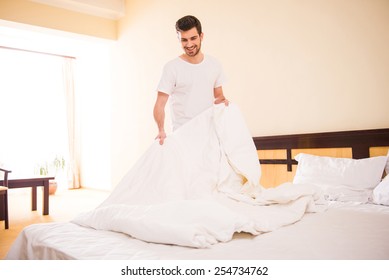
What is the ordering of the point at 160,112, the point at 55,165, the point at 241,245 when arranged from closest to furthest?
the point at 241,245
the point at 160,112
the point at 55,165

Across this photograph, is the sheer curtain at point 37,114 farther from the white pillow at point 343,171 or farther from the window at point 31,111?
the white pillow at point 343,171

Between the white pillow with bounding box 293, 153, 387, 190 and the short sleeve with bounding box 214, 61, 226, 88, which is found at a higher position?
the short sleeve with bounding box 214, 61, 226, 88

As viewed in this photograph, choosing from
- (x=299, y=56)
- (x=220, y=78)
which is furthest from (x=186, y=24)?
(x=299, y=56)

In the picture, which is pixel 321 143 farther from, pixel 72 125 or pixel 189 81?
pixel 72 125

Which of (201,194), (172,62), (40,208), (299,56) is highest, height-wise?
(299,56)

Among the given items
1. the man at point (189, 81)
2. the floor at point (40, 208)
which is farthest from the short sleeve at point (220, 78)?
the floor at point (40, 208)

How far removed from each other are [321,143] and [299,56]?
0.81m

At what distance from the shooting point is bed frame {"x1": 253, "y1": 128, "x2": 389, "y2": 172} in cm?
236

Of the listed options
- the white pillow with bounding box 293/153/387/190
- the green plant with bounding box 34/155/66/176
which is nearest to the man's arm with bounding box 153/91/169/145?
the white pillow with bounding box 293/153/387/190

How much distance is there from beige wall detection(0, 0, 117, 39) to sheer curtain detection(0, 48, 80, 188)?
5.75 feet

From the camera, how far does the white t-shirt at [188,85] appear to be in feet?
7.10

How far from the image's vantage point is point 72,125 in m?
6.69

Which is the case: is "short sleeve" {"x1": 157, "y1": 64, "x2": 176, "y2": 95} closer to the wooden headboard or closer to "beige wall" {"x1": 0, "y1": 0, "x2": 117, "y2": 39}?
the wooden headboard

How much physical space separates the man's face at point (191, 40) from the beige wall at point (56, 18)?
11.2ft
